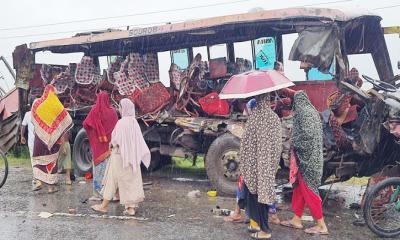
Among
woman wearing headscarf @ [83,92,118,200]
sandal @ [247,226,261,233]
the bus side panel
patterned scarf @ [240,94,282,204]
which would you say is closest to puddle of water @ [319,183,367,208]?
the bus side panel

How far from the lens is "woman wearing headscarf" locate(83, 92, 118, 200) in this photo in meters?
7.05

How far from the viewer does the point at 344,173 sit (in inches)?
263

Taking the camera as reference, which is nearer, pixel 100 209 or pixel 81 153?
pixel 100 209

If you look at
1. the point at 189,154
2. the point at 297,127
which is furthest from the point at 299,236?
the point at 189,154

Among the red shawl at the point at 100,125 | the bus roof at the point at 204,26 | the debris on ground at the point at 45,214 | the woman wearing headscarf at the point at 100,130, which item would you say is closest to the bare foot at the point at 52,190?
the woman wearing headscarf at the point at 100,130

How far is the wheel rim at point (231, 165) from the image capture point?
25.0 ft

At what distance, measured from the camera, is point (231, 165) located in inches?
301

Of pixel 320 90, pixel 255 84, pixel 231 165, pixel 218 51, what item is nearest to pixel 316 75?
pixel 320 90

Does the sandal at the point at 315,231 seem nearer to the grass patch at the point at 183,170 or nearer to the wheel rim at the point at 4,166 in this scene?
the grass patch at the point at 183,170

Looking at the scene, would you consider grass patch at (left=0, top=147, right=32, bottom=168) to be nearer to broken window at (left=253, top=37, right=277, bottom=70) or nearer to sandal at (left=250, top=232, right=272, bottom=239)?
broken window at (left=253, top=37, right=277, bottom=70)

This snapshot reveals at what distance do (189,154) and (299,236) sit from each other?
3.50m

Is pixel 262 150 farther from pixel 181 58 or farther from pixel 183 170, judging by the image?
pixel 183 170

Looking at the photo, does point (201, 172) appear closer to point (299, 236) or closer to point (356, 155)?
point (356, 155)

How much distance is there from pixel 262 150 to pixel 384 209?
1.69 metres
